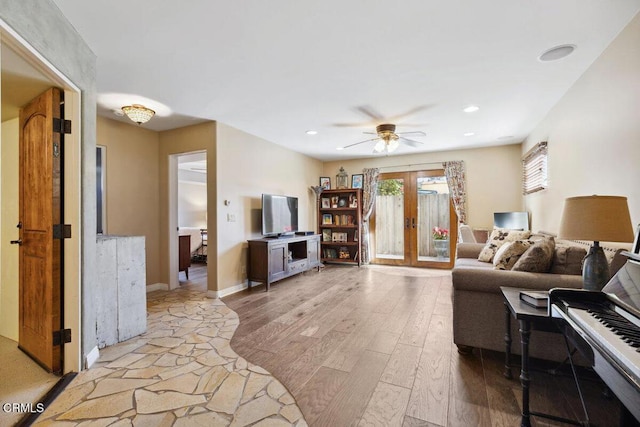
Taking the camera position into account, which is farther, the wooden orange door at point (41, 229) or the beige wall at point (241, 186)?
the beige wall at point (241, 186)

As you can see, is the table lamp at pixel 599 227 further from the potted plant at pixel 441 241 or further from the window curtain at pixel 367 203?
the window curtain at pixel 367 203

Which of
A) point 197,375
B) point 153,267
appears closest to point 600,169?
point 197,375

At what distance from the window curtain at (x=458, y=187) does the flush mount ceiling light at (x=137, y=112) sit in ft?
17.3

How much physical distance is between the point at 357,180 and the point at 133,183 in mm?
4373

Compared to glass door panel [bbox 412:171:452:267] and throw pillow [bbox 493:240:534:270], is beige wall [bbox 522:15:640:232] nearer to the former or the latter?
throw pillow [bbox 493:240:534:270]

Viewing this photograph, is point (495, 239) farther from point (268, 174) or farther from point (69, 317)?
point (69, 317)

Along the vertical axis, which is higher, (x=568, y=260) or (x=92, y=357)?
(x=568, y=260)

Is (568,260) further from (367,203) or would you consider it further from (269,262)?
(367,203)

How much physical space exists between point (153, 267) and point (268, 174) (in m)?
2.36

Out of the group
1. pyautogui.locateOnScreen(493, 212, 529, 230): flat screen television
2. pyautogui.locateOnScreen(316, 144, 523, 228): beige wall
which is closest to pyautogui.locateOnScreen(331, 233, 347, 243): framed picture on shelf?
pyautogui.locateOnScreen(316, 144, 523, 228): beige wall

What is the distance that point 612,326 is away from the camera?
1.14 meters

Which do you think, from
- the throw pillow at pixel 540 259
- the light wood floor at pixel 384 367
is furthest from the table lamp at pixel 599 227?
the light wood floor at pixel 384 367

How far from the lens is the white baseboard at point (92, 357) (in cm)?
214

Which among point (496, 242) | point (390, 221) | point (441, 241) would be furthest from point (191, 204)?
point (496, 242)
